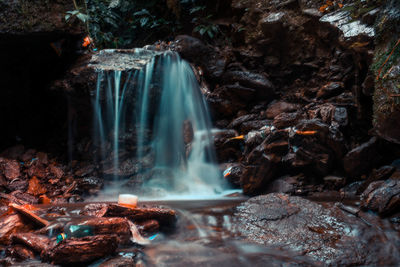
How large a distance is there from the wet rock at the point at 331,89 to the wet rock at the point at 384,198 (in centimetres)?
368

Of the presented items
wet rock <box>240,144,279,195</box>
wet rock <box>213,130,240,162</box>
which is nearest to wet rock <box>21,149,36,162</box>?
wet rock <box>213,130,240,162</box>

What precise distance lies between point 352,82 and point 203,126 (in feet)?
13.2

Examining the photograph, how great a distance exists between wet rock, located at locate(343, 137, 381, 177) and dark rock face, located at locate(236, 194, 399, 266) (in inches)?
67.9

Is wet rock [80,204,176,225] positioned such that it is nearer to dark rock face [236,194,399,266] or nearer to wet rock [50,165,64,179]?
dark rock face [236,194,399,266]

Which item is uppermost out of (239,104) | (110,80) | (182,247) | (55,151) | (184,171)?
(110,80)

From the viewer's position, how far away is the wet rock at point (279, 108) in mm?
6828

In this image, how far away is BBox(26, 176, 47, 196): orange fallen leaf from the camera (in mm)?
6043

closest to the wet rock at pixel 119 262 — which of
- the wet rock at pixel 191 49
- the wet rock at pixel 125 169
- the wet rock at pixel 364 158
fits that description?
the wet rock at pixel 364 158

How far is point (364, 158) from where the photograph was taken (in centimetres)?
442

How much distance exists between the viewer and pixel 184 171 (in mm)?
6766

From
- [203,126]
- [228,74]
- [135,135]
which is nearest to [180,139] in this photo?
[203,126]

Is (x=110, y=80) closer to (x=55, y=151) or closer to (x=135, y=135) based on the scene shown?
(x=135, y=135)

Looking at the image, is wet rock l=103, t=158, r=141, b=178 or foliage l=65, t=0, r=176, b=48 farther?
foliage l=65, t=0, r=176, b=48

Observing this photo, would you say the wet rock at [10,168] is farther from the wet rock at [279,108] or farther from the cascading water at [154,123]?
the wet rock at [279,108]
